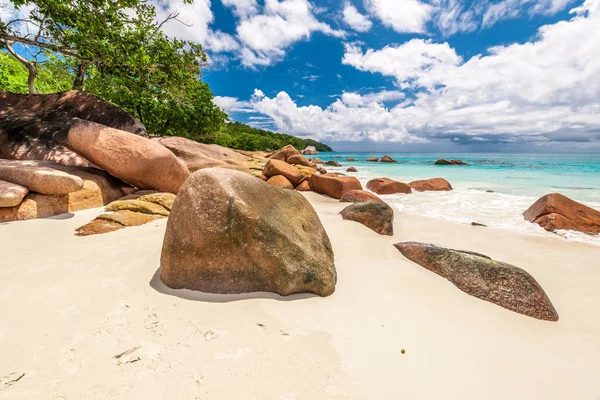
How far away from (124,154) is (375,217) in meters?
6.16

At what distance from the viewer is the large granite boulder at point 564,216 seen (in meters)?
6.19

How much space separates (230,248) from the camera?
103 inches

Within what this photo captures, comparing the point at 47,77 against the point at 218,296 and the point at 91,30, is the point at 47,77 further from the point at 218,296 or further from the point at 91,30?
the point at 218,296

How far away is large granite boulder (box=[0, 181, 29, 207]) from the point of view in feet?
14.0

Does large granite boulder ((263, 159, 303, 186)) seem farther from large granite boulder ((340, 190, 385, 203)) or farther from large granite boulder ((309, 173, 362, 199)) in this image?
large granite boulder ((340, 190, 385, 203))

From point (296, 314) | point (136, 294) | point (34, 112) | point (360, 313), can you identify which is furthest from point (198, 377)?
point (34, 112)

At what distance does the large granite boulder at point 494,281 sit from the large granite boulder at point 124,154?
256 inches

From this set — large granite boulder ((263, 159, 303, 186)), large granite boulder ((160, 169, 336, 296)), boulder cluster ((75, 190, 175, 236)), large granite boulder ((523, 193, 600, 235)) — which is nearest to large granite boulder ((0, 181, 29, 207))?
boulder cluster ((75, 190, 175, 236))

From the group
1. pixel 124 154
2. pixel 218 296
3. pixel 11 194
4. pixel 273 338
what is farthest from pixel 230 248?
pixel 124 154

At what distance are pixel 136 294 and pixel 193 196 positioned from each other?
1.14 meters

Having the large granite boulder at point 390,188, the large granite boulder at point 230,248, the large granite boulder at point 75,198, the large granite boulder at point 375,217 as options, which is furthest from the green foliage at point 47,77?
the large granite boulder at point 390,188

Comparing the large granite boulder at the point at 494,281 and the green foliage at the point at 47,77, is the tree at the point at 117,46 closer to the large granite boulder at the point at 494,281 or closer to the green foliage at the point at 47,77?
the green foliage at the point at 47,77

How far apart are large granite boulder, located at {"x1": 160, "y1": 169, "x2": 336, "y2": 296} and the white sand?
0.51 feet

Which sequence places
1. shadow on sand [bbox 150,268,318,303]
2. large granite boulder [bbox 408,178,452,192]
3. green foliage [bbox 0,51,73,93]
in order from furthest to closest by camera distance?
large granite boulder [bbox 408,178,452,192]
green foliage [bbox 0,51,73,93]
shadow on sand [bbox 150,268,318,303]
